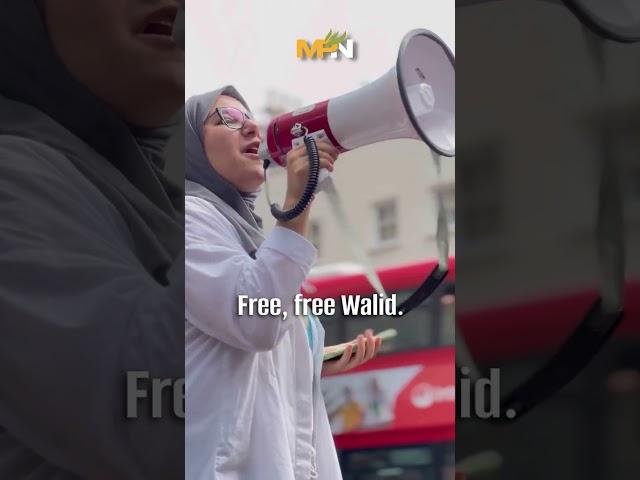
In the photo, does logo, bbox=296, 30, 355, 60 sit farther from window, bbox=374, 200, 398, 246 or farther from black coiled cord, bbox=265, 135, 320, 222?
window, bbox=374, 200, 398, 246

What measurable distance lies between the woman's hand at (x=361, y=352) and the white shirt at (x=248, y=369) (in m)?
0.09

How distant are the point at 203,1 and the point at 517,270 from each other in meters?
1.51

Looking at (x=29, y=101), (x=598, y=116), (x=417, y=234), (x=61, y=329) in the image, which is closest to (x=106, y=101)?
(x=29, y=101)

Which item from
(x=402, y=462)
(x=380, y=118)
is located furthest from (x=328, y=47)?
(x=402, y=462)

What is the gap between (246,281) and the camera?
385 centimetres

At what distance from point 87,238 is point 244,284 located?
1.96 ft

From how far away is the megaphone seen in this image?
12.6 feet

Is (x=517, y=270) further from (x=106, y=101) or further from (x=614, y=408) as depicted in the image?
(x=106, y=101)

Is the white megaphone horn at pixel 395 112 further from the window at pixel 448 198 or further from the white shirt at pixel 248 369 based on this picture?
the white shirt at pixel 248 369

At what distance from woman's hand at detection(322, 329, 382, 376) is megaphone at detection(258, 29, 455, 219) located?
1.67ft

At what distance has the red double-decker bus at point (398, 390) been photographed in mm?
3910

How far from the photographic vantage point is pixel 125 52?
4113 mm

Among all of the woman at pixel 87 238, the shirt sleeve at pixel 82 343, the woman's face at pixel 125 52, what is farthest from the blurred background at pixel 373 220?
the shirt sleeve at pixel 82 343

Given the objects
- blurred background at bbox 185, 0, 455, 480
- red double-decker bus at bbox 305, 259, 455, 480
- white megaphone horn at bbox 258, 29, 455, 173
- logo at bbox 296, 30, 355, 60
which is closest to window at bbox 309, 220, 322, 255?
blurred background at bbox 185, 0, 455, 480
